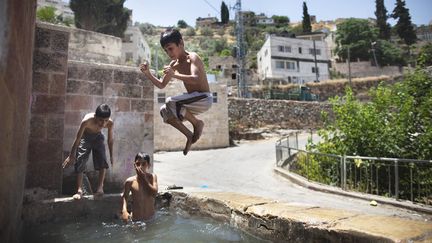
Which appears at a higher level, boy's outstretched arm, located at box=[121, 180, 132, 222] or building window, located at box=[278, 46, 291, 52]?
building window, located at box=[278, 46, 291, 52]

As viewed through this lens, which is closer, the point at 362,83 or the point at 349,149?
the point at 349,149

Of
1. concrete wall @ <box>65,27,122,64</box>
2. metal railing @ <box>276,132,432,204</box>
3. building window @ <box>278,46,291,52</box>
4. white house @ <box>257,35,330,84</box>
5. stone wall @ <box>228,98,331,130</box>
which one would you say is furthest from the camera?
building window @ <box>278,46,291,52</box>

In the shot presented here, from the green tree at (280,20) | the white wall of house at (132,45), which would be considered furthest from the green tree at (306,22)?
the white wall of house at (132,45)

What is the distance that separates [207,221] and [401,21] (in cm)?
7471

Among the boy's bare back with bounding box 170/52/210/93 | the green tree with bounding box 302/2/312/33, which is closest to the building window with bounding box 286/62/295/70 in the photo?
the green tree with bounding box 302/2/312/33

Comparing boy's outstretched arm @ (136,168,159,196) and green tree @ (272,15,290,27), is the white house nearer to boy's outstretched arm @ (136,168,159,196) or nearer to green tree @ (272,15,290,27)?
boy's outstretched arm @ (136,168,159,196)

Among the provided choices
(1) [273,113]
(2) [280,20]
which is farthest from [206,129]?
(2) [280,20]

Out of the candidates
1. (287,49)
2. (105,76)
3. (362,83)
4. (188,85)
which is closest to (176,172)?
(105,76)

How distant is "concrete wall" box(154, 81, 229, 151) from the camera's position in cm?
2375

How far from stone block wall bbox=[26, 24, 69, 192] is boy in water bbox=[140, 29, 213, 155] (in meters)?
2.95

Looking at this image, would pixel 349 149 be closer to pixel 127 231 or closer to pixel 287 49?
pixel 127 231

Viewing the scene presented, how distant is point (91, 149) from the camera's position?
601cm

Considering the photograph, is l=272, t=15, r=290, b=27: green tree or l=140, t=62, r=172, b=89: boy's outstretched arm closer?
l=140, t=62, r=172, b=89: boy's outstretched arm

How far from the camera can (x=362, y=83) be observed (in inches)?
1825
